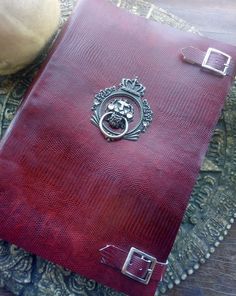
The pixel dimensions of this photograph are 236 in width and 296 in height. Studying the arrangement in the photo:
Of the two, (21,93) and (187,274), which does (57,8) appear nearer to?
(21,93)

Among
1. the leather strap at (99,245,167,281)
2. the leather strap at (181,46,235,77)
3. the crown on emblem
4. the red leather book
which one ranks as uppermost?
the leather strap at (181,46,235,77)

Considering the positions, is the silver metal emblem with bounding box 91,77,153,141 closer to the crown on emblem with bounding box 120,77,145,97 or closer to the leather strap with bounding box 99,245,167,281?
the crown on emblem with bounding box 120,77,145,97

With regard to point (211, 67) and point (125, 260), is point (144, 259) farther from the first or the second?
point (211, 67)

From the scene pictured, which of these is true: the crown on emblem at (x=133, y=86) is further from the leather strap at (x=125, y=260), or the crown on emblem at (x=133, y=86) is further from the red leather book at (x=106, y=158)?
the leather strap at (x=125, y=260)

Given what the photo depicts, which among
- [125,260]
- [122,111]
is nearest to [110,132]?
[122,111]

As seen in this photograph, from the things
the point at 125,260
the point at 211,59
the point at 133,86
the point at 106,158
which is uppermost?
the point at 211,59

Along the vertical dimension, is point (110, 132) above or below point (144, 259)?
above

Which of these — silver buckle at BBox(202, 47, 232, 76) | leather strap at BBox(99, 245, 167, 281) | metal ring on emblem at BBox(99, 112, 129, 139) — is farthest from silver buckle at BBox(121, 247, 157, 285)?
silver buckle at BBox(202, 47, 232, 76)
